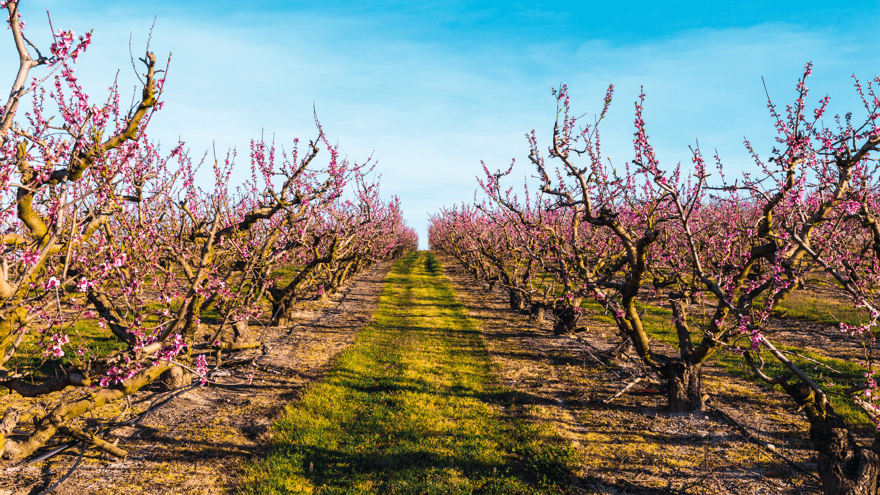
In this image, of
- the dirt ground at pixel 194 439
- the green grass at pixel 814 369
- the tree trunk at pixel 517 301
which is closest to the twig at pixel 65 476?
the dirt ground at pixel 194 439

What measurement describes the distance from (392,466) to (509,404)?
11.0ft

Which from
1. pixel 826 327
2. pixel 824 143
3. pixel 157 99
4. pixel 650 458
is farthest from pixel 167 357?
pixel 826 327

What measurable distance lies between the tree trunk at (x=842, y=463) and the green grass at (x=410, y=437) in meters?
3.01

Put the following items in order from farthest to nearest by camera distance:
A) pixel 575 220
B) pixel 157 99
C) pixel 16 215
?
pixel 575 220
pixel 157 99
pixel 16 215

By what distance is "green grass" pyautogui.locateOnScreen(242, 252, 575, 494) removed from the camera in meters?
6.32

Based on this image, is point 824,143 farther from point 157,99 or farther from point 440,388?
point 157,99

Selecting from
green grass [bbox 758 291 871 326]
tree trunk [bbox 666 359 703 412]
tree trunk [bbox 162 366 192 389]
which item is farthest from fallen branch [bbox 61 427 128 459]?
green grass [bbox 758 291 871 326]

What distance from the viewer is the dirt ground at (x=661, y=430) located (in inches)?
249

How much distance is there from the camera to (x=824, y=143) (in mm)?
7352

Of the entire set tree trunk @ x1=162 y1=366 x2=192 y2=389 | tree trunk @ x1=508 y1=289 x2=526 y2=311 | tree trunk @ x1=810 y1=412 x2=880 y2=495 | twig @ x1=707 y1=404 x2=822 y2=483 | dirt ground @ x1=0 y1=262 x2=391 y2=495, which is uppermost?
tree trunk @ x1=508 y1=289 x2=526 y2=311

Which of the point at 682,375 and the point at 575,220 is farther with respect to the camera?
the point at 575,220

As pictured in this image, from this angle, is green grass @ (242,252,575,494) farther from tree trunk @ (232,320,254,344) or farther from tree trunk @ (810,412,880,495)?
tree trunk @ (810,412,880,495)

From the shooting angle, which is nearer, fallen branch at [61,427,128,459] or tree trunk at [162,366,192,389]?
fallen branch at [61,427,128,459]

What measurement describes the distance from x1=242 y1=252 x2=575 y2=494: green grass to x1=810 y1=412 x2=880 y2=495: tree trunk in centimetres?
301
